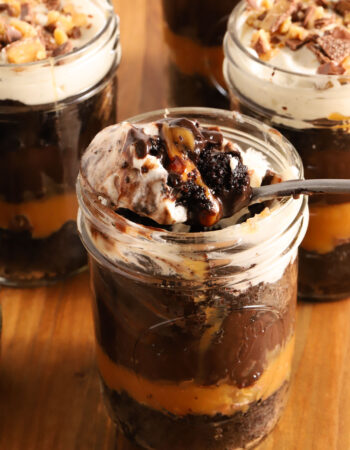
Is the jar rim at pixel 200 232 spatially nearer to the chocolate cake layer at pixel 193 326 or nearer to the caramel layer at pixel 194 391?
the chocolate cake layer at pixel 193 326

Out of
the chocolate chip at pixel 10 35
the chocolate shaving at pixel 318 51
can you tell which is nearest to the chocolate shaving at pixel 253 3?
the chocolate shaving at pixel 318 51

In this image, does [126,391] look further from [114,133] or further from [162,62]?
[162,62]

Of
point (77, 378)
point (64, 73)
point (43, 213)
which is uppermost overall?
point (64, 73)

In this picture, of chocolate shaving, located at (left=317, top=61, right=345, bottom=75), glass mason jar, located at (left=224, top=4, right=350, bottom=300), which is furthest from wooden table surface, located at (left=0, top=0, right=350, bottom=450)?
chocolate shaving, located at (left=317, top=61, right=345, bottom=75)

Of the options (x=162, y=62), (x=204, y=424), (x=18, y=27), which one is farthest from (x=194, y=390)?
(x=162, y=62)

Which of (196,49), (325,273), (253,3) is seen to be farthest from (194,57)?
(325,273)

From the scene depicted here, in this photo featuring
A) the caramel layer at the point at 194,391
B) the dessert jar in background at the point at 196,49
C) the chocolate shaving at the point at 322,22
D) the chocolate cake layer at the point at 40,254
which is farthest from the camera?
the dessert jar in background at the point at 196,49

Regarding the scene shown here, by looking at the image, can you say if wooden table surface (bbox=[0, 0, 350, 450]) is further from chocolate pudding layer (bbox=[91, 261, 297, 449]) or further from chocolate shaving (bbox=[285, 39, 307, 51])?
chocolate shaving (bbox=[285, 39, 307, 51])

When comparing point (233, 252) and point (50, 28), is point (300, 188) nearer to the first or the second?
point (233, 252)
